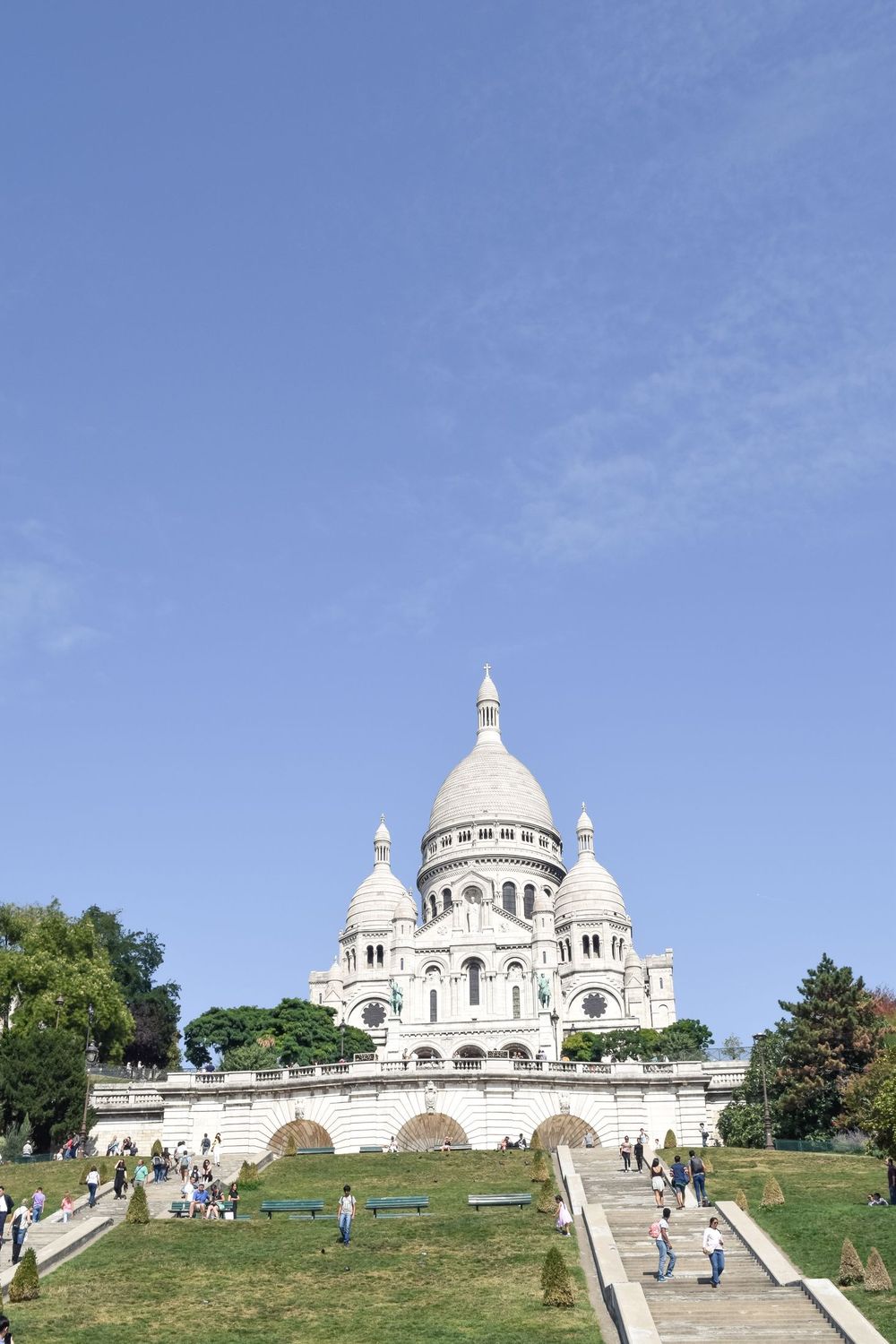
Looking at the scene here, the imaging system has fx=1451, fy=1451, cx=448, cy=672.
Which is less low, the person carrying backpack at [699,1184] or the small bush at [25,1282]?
the person carrying backpack at [699,1184]

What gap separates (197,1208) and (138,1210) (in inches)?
84.5

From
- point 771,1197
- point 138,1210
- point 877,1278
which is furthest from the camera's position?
point 138,1210

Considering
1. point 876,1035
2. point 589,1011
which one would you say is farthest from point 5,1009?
point 589,1011

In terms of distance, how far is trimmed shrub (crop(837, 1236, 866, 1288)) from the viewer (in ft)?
89.1

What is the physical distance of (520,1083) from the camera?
54.5m

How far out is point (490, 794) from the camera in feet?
430

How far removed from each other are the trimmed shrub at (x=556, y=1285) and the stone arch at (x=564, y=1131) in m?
27.4

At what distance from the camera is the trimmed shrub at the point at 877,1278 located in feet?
86.8

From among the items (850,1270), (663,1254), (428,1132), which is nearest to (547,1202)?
(663,1254)

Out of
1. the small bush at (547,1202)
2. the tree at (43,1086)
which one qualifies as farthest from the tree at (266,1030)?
the small bush at (547,1202)

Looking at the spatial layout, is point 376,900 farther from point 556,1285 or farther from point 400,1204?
point 556,1285

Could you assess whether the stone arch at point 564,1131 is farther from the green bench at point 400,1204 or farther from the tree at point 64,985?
the tree at point 64,985

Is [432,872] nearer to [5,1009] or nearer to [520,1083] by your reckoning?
[5,1009]

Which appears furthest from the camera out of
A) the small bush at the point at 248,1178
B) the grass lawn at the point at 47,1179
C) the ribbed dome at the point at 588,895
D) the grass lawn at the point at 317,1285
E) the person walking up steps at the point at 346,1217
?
the ribbed dome at the point at 588,895
